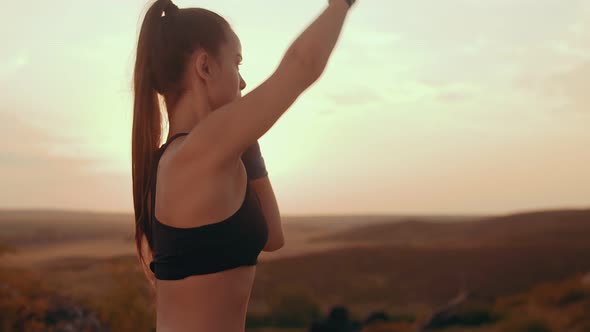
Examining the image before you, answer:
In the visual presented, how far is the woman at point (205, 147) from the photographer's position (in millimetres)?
1859

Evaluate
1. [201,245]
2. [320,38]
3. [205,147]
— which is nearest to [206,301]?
[201,245]

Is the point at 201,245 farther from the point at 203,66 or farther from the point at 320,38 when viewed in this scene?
the point at 320,38

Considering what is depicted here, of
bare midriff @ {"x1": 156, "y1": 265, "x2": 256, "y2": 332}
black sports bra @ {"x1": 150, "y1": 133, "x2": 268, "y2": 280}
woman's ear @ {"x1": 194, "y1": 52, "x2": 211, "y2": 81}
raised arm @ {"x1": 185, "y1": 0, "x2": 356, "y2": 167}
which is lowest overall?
bare midriff @ {"x1": 156, "y1": 265, "x2": 256, "y2": 332}

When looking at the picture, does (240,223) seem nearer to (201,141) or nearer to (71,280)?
(201,141)

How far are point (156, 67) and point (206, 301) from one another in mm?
A: 655

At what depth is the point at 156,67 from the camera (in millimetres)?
2215

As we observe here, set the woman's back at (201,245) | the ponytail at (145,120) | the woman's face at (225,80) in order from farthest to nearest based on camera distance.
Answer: the ponytail at (145,120)
the woman's face at (225,80)
the woman's back at (201,245)

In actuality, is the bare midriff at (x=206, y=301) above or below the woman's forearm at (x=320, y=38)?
below

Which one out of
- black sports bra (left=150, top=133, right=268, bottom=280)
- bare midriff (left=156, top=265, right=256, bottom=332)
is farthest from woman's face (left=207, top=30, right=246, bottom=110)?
bare midriff (left=156, top=265, right=256, bottom=332)

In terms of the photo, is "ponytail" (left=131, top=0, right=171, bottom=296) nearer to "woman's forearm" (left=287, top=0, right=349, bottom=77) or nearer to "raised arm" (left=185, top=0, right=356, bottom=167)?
"raised arm" (left=185, top=0, right=356, bottom=167)

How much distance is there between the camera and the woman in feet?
6.10

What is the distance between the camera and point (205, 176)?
77.5 inches

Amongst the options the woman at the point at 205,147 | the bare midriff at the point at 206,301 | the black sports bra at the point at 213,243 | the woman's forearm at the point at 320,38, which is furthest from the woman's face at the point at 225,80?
the bare midriff at the point at 206,301

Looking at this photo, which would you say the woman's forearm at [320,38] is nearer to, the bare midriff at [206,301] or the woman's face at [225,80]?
the woman's face at [225,80]
